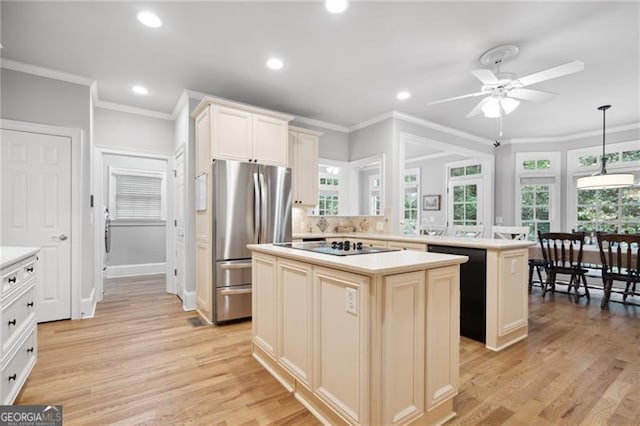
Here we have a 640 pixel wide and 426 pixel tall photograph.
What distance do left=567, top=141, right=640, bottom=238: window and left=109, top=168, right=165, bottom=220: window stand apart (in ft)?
26.9

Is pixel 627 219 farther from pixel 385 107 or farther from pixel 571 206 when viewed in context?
pixel 385 107

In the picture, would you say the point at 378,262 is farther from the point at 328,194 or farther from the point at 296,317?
the point at 328,194

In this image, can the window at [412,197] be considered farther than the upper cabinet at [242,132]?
Yes

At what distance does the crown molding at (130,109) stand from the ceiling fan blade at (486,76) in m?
4.14

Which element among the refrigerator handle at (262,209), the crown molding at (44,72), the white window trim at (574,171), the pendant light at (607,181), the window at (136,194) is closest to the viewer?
the crown molding at (44,72)

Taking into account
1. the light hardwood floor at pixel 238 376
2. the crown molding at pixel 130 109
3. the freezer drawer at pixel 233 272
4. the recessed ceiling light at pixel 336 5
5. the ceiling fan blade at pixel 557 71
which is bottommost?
the light hardwood floor at pixel 238 376

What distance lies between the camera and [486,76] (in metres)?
2.72

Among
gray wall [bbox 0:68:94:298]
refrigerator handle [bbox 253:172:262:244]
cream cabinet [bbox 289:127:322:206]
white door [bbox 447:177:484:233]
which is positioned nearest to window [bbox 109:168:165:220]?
gray wall [bbox 0:68:94:298]

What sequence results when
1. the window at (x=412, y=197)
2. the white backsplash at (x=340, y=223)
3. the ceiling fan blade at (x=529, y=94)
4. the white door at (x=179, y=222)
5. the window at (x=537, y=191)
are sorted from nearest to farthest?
the ceiling fan blade at (x=529, y=94), the white door at (x=179, y=222), the white backsplash at (x=340, y=223), the window at (x=537, y=191), the window at (x=412, y=197)

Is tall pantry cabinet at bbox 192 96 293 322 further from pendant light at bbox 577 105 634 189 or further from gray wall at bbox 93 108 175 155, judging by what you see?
pendant light at bbox 577 105 634 189

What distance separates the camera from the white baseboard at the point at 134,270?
6.02m

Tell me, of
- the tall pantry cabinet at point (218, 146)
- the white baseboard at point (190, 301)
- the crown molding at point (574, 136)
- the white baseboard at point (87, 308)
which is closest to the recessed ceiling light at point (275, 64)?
the tall pantry cabinet at point (218, 146)

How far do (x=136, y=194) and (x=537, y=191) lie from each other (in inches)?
320

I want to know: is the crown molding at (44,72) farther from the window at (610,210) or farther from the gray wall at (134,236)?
the window at (610,210)
